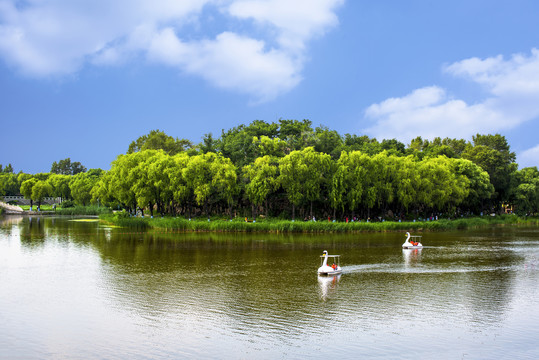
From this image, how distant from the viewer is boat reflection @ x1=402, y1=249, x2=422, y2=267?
124 ft

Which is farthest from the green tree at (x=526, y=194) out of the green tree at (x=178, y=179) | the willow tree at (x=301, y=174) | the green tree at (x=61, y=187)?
the green tree at (x=61, y=187)

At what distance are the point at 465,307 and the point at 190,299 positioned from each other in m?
13.7

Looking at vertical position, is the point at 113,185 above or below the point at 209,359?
above

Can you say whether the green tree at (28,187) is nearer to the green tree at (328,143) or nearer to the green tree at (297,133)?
the green tree at (297,133)

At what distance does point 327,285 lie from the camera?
2867 centimetres

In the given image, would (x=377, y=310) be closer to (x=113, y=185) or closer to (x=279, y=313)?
(x=279, y=313)

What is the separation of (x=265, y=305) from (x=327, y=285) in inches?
243

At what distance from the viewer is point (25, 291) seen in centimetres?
2723

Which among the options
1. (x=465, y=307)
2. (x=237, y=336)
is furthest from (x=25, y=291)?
(x=465, y=307)

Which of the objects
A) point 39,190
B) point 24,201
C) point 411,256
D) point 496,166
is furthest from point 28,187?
point 411,256

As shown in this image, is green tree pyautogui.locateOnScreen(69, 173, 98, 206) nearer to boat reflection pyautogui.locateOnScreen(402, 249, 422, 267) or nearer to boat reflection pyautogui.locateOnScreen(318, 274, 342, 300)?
boat reflection pyautogui.locateOnScreen(402, 249, 422, 267)

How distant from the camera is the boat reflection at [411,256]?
37750mm

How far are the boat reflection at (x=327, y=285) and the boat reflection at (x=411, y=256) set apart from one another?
28.3 ft

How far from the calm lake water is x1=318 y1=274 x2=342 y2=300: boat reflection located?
0.06 m
